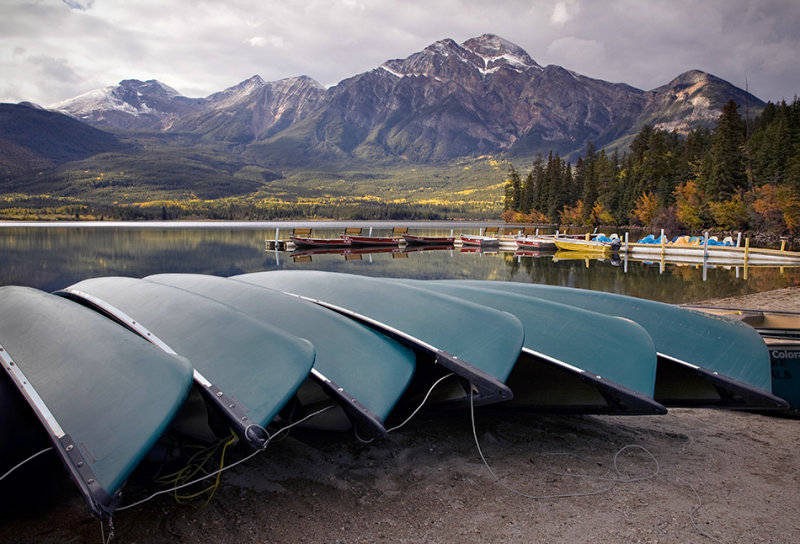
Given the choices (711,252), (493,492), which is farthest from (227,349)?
(711,252)

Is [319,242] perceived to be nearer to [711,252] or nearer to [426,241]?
[426,241]

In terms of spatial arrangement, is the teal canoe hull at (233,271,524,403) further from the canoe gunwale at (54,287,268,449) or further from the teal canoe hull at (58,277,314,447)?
the canoe gunwale at (54,287,268,449)

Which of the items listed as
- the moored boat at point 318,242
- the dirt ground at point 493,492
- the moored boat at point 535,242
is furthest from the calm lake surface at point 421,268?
the dirt ground at point 493,492

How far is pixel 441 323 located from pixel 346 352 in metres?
0.85

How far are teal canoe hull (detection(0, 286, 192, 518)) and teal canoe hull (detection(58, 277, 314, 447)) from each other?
243 mm

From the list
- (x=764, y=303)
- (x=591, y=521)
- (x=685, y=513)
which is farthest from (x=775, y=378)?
(x=764, y=303)

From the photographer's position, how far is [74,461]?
8.06 feet

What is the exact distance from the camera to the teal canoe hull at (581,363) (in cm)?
376

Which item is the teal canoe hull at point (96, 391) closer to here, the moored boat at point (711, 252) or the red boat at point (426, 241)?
the moored boat at point (711, 252)

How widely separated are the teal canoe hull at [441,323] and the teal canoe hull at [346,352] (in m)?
0.19

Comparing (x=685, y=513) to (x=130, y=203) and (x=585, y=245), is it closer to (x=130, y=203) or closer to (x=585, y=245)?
(x=585, y=245)

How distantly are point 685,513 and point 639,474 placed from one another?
1.93 ft

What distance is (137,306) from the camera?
4.36 m

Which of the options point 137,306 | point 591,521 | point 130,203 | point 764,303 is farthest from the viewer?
point 130,203
